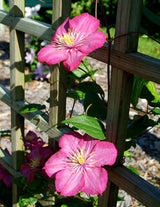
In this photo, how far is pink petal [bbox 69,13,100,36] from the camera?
0.82 metres

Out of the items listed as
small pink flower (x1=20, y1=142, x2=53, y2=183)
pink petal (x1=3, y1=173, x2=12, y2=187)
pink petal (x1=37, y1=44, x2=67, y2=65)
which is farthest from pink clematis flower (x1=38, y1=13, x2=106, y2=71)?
pink petal (x1=3, y1=173, x2=12, y2=187)

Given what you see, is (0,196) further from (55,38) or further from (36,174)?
(55,38)

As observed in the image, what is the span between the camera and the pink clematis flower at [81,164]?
814mm

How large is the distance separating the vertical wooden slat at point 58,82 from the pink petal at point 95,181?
34 centimetres

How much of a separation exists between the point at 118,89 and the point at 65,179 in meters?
0.28

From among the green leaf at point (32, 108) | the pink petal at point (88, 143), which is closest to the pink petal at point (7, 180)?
the green leaf at point (32, 108)

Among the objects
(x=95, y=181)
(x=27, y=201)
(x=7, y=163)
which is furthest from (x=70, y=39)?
(x=7, y=163)

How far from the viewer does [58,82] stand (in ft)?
3.54

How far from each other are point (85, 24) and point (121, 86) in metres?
0.19

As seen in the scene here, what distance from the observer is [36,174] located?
1256mm

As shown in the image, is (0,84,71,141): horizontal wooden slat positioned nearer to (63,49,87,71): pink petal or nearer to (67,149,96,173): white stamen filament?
(67,149,96,173): white stamen filament

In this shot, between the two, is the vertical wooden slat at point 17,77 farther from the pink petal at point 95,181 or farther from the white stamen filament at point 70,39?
the pink petal at point 95,181

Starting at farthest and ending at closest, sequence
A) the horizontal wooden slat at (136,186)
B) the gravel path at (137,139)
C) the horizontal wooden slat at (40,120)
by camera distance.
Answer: the gravel path at (137,139) < the horizontal wooden slat at (40,120) < the horizontal wooden slat at (136,186)

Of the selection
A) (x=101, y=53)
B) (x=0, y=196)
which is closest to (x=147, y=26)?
(x=0, y=196)
